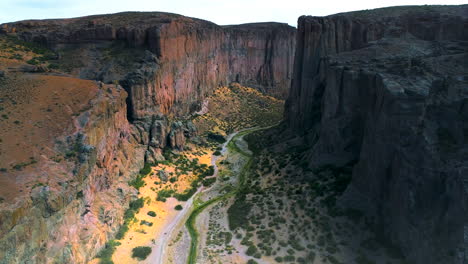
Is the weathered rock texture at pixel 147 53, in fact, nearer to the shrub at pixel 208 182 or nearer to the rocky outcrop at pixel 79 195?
the rocky outcrop at pixel 79 195

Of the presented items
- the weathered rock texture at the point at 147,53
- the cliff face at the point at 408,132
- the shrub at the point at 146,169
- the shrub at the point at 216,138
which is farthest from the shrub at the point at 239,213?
the shrub at the point at 216,138

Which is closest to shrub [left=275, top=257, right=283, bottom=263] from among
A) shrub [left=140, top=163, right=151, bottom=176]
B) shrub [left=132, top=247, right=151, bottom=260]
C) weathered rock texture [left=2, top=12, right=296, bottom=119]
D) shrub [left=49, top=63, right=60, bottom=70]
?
shrub [left=132, top=247, right=151, bottom=260]

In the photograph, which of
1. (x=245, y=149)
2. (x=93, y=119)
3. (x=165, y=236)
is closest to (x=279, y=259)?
(x=165, y=236)

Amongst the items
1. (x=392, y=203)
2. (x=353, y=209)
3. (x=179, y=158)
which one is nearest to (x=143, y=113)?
(x=179, y=158)

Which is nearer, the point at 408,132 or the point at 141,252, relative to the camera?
the point at 408,132

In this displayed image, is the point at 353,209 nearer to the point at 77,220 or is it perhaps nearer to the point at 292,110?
the point at 77,220

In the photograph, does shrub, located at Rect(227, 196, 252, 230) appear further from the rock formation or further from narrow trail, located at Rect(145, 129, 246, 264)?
the rock formation

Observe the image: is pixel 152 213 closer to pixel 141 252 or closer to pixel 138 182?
pixel 138 182
